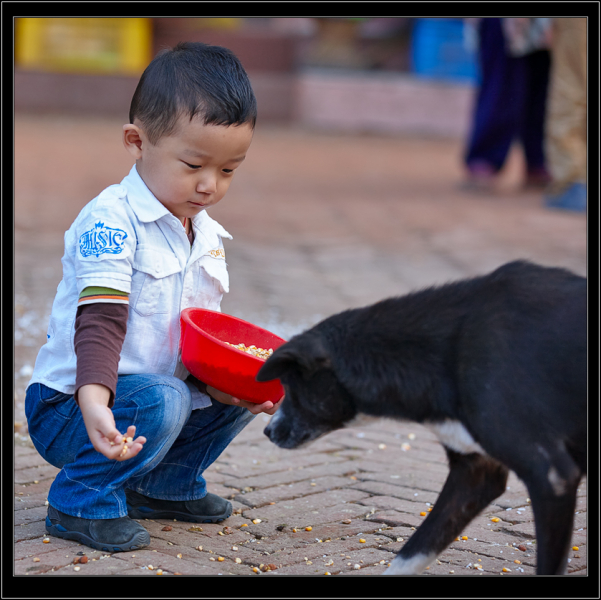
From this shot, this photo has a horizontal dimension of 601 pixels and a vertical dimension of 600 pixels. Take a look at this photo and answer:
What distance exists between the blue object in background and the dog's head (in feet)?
51.0

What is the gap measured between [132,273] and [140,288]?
0.06 meters

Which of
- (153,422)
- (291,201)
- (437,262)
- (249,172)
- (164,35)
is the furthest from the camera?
(164,35)

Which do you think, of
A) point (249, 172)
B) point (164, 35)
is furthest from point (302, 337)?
point (164, 35)

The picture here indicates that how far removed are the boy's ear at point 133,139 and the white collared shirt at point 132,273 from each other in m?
0.08

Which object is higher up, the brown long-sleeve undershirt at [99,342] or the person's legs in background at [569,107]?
the person's legs in background at [569,107]

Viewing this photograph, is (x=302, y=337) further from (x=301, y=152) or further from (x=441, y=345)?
(x=301, y=152)

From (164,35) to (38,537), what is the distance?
16043 millimetres

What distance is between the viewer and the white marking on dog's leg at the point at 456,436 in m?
2.37

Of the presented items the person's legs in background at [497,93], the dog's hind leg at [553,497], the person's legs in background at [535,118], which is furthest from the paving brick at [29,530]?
the person's legs in background at [535,118]

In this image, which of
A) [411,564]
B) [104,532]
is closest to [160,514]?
[104,532]

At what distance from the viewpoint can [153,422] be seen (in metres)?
2.66

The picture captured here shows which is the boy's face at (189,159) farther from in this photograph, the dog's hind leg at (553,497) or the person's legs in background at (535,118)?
the person's legs in background at (535,118)

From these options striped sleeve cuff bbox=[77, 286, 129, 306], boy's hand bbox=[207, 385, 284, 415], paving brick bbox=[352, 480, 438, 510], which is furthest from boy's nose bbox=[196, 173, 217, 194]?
paving brick bbox=[352, 480, 438, 510]

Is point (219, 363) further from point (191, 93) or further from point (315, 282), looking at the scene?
point (315, 282)
